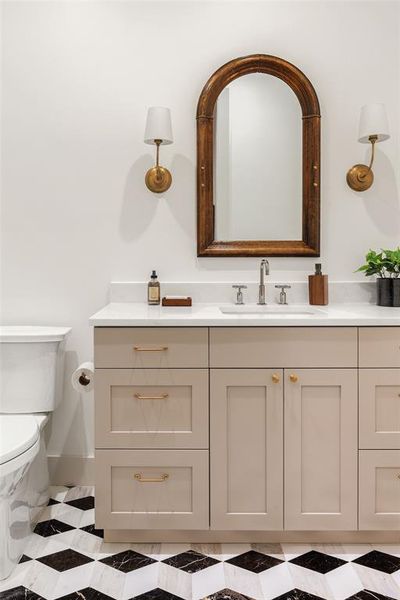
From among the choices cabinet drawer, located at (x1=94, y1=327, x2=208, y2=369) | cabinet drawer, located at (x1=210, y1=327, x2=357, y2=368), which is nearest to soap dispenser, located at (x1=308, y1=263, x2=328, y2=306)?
cabinet drawer, located at (x1=210, y1=327, x2=357, y2=368)

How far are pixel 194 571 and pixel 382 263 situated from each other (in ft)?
4.73

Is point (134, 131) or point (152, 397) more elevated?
point (134, 131)

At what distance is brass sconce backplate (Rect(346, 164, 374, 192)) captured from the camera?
97.3 inches

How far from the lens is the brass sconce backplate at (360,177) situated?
247cm

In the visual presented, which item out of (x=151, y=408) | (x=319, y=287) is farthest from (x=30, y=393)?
(x=319, y=287)

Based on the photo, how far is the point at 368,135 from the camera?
2.36m

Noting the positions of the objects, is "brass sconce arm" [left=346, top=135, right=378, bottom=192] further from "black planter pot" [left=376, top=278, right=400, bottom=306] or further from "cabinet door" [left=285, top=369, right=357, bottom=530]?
"cabinet door" [left=285, top=369, right=357, bottom=530]

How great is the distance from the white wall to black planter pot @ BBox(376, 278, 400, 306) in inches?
7.2

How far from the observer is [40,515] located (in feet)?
7.43

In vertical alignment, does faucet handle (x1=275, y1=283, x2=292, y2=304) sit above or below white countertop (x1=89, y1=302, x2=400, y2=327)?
above

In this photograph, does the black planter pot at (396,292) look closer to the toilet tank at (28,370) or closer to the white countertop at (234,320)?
the white countertop at (234,320)

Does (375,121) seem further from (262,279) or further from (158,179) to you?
(158,179)

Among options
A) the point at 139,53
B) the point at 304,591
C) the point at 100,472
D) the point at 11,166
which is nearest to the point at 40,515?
the point at 100,472

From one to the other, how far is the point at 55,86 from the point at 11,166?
0.42m
